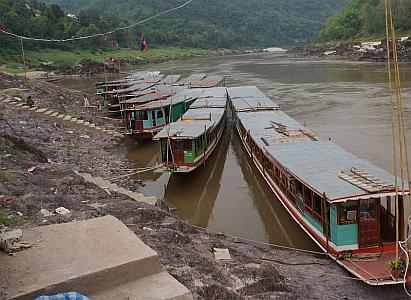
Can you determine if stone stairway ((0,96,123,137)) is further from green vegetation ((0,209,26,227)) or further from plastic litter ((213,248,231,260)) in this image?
plastic litter ((213,248,231,260))

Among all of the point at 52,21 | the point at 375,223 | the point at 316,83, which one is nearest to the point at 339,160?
the point at 375,223

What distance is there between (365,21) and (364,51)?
27.4 m

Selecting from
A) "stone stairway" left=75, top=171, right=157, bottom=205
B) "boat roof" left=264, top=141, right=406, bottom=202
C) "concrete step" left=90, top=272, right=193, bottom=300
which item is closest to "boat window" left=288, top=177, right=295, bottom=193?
"boat roof" left=264, top=141, right=406, bottom=202

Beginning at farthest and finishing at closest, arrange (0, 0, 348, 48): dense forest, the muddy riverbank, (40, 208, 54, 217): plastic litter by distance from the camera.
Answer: (0, 0, 348, 48): dense forest < (40, 208, 54, 217): plastic litter < the muddy riverbank

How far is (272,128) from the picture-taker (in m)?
20.2

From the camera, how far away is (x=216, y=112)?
84.1ft

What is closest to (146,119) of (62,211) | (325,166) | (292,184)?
(292,184)

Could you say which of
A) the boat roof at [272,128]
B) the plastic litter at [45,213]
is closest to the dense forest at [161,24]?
the boat roof at [272,128]

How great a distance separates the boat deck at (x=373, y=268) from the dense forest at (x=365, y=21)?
273 feet

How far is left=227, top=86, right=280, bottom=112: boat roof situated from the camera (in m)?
26.9

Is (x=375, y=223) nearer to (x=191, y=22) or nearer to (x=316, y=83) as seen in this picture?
(x=316, y=83)

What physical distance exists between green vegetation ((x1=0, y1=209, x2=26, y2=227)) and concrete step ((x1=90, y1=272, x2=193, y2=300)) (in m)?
3.38

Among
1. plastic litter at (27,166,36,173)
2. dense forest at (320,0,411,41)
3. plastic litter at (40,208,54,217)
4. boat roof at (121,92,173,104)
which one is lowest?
plastic litter at (40,208,54,217)

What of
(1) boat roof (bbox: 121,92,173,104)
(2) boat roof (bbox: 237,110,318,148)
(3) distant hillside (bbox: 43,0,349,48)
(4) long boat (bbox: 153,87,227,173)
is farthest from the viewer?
(3) distant hillside (bbox: 43,0,349,48)
